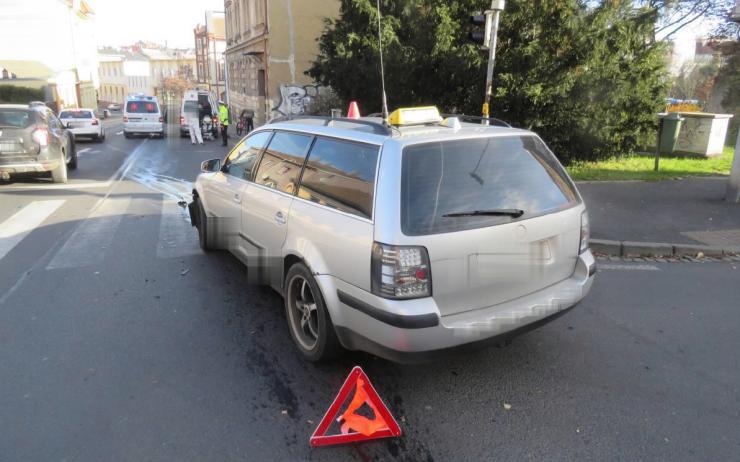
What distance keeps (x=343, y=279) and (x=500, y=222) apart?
102 centimetres

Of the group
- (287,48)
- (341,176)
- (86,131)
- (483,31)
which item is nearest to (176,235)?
(341,176)

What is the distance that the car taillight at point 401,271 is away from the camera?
288 centimetres

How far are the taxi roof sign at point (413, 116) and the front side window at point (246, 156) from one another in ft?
4.73

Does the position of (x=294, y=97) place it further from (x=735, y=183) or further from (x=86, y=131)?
(x=735, y=183)

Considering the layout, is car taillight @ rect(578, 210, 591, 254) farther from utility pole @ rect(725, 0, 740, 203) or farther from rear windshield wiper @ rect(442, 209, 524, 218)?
utility pole @ rect(725, 0, 740, 203)

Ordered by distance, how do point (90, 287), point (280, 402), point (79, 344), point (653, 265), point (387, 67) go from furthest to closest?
point (387, 67)
point (653, 265)
point (90, 287)
point (79, 344)
point (280, 402)

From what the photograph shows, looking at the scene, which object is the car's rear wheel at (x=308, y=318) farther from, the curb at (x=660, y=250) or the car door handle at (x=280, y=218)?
the curb at (x=660, y=250)

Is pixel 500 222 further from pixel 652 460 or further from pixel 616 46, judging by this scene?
pixel 616 46

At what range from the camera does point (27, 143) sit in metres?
10.2

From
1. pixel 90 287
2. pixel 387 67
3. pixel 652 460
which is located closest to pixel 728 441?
pixel 652 460

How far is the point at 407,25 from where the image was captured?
12.5 meters

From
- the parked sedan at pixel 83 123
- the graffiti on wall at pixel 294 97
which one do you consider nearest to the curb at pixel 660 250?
the graffiti on wall at pixel 294 97

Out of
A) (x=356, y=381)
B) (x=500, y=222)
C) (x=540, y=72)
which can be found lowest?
(x=356, y=381)

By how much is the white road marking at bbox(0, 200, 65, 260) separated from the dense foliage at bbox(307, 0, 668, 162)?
7.75 metres
